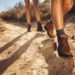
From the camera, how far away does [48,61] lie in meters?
3.45

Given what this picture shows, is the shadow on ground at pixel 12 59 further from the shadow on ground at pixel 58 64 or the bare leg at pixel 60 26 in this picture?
the bare leg at pixel 60 26

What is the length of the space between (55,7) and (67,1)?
9.2 inches

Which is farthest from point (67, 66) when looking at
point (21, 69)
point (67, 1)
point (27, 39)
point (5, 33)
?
point (5, 33)

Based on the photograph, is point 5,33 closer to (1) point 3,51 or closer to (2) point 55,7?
(1) point 3,51

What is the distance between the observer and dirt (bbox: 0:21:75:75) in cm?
317

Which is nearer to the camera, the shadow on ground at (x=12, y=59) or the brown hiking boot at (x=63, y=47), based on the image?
the brown hiking boot at (x=63, y=47)

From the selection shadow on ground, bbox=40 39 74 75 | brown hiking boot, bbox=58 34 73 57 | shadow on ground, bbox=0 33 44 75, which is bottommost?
shadow on ground, bbox=0 33 44 75

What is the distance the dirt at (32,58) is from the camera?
3.17m

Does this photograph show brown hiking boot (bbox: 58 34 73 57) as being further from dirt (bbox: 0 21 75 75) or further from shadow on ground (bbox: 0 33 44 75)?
shadow on ground (bbox: 0 33 44 75)

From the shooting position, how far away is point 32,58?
12.2ft


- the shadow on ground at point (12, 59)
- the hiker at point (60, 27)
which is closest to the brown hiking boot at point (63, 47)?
the hiker at point (60, 27)

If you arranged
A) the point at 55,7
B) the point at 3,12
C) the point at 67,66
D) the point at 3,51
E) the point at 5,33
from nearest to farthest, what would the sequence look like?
1. the point at 67,66
2. the point at 55,7
3. the point at 3,51
4. the point at 5,33
5. the point at 3,12

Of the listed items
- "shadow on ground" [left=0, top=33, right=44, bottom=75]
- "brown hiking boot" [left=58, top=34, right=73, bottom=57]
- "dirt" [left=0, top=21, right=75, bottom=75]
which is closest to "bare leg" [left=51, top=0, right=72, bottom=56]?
"brown hiking boot" [left=58, top=34, right=73, bottom=57]

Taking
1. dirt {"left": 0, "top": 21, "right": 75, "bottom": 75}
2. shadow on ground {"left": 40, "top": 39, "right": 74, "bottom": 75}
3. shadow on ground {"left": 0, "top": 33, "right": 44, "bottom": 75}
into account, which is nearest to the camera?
shadow on ground {"left": 40, "top": 39, "right": 74, "bottom": 75}
